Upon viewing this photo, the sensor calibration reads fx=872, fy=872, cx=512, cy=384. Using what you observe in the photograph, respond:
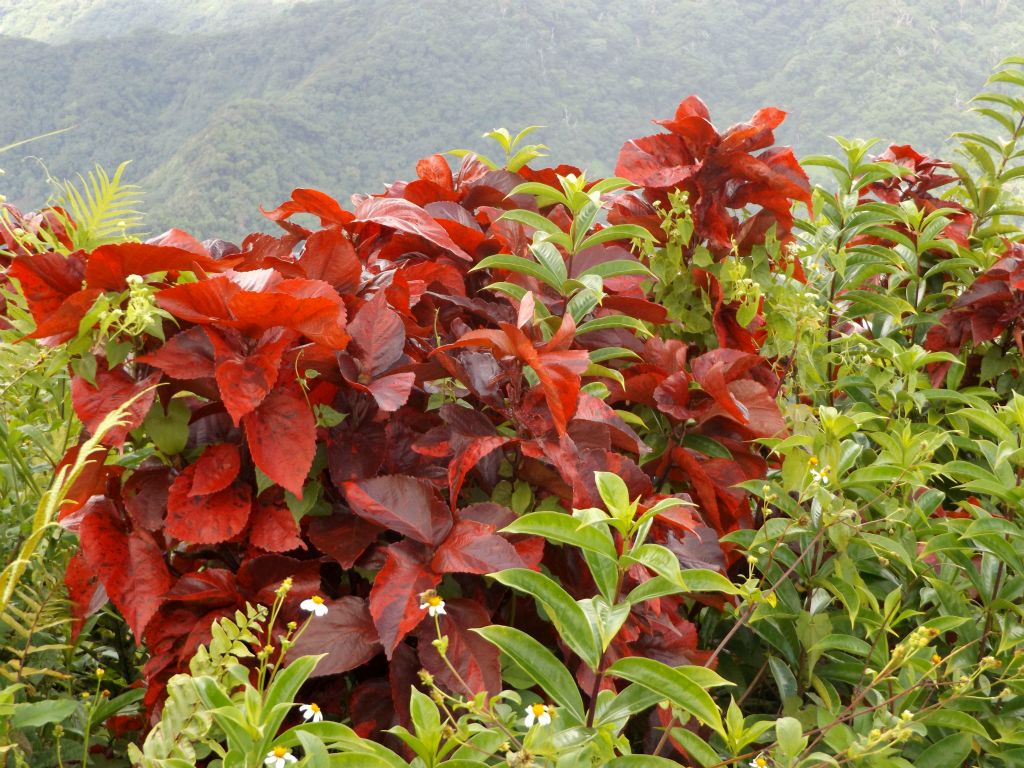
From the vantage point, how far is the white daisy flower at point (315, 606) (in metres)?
0.91

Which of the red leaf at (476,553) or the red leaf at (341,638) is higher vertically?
the red leaf at (476,553)

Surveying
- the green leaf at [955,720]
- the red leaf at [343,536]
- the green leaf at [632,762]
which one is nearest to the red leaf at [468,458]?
→ the red leaf at [343,536]

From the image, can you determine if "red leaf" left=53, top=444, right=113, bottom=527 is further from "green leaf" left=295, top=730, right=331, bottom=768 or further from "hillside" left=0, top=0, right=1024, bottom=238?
"hillside" left=0, top=0, right=1024, bottom=238

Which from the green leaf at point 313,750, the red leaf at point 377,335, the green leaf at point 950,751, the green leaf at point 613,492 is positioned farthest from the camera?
the green leaf at point 950,751

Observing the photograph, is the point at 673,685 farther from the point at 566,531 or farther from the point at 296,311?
the point at 296,311

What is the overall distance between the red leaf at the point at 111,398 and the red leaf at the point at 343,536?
0.23m

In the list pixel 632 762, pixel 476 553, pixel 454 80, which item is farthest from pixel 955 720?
pixel 454 80

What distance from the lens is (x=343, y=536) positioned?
3.33 ft

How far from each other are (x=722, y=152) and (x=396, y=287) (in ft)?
2.19

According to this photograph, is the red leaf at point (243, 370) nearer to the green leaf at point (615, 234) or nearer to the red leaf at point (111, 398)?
the red leaf at point (111, 398)

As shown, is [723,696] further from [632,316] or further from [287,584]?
[287,584]

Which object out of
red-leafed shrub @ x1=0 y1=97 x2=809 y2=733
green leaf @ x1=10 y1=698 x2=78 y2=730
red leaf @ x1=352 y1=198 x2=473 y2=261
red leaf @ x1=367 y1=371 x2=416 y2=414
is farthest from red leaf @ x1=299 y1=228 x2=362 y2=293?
green leaf @ x1=10 y1=698 x2=78 y2=730

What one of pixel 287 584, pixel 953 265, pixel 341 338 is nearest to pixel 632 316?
pixel 341 338

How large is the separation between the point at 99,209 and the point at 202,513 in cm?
48
